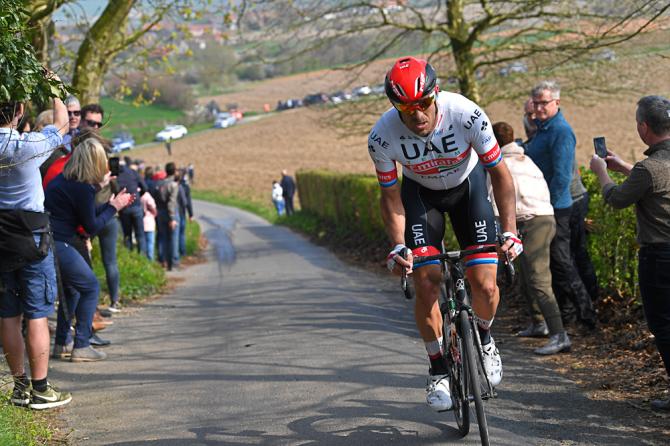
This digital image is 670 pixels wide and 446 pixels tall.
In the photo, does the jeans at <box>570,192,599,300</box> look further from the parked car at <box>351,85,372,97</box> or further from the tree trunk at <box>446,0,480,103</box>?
the parked car at <box>351,85,372,97</box>

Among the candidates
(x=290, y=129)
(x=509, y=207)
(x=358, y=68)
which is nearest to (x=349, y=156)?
(x=290, y=129)

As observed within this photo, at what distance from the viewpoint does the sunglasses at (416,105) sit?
5.54 m

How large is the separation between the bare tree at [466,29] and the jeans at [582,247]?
916 cm

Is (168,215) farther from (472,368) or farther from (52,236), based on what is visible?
(472,368)

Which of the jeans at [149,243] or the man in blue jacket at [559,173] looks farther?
the jeans at [149,243]

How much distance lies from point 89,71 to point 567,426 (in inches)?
481

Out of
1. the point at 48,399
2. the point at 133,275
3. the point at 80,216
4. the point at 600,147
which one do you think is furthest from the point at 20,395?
the point at 133,275

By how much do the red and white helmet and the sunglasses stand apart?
0.03 meters

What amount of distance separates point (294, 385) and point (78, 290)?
275 centimetres

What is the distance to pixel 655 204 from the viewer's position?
20.4 ft

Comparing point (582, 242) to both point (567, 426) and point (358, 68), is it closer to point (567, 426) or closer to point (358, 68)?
point (567, 426)

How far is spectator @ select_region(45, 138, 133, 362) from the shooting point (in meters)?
8.94

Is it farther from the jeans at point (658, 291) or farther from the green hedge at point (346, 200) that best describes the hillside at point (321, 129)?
the jeans at point (658, 291)

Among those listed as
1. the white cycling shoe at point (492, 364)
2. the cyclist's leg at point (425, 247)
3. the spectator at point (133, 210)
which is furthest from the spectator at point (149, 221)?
the white cycling shoe at point (492, 364)
